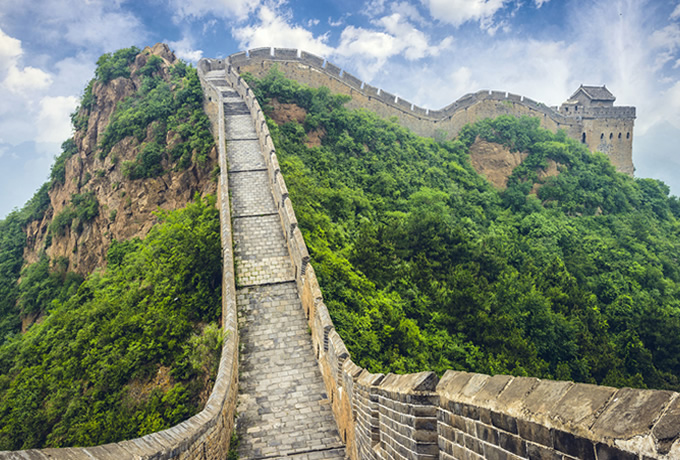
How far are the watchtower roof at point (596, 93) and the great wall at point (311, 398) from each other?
3159 cm

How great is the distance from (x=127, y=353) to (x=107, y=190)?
514 inches

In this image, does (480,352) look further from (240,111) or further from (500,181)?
(500,181)

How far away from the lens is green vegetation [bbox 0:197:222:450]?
9391 millimetres

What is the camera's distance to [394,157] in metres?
24.7

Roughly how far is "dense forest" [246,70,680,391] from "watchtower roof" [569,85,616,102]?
33.9ft

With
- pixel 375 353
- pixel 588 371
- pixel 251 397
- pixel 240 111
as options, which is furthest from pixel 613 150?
pixel 251 397

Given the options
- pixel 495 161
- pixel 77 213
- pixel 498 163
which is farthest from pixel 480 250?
pixel 77 213

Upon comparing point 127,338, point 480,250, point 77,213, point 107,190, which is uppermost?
point 107,190

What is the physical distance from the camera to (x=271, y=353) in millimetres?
10211

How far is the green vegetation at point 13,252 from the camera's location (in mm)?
19370

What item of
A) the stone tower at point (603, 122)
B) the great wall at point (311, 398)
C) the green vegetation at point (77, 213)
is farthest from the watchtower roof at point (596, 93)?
the green vegetation at point (77, 213)

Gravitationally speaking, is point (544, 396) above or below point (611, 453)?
above

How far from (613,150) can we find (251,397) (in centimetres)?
3981

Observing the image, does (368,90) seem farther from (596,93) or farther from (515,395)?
(515,395)
